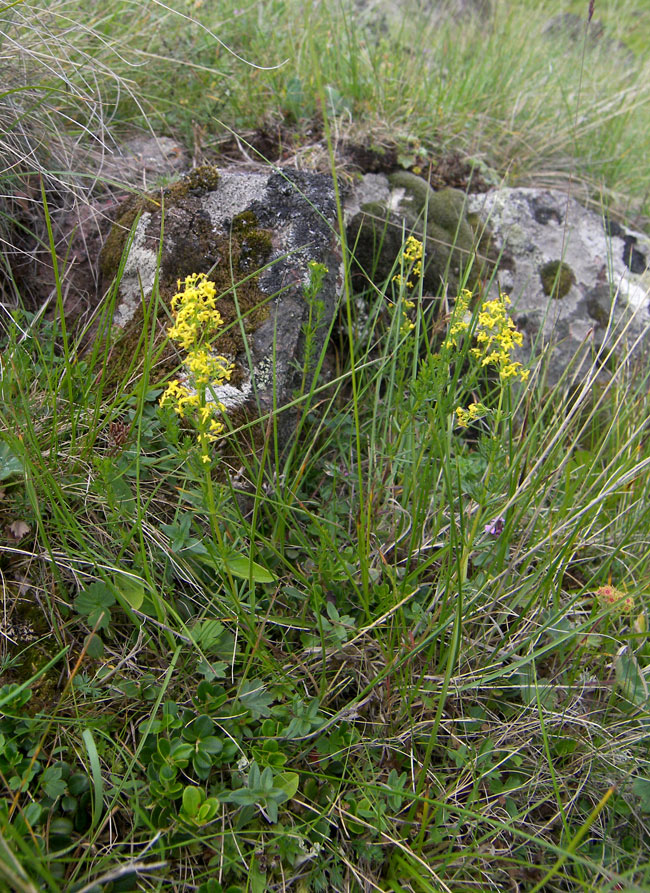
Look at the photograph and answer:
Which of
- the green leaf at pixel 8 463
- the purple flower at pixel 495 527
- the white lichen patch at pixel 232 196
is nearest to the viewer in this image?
the green leaf at pixel 8 463

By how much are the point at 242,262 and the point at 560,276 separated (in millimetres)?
1796

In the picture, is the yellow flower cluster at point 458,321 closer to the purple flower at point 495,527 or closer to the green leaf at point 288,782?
the purple flower at point 495,527

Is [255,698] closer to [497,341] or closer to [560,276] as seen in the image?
[497,341]

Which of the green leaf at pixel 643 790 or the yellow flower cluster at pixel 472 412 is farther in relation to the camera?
the yellow flower cluster at pixel 472 412

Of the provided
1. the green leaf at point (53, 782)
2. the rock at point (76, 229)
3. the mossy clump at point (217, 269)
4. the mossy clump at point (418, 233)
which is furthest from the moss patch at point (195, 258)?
the green leaf at point (53, 782)

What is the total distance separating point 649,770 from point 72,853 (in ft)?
5.09

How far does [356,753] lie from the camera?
5.40 feet

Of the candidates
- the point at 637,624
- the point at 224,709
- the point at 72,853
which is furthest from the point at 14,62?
the point at 637,624

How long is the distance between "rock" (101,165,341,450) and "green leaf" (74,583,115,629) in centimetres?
75

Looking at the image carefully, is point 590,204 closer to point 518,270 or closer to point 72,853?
point 518,270

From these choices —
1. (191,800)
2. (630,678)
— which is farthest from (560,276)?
(191,800)

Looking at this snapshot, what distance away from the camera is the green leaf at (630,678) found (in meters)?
1.77

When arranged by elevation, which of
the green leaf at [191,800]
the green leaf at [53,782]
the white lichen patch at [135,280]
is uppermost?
the white lichen patch at [135,280]

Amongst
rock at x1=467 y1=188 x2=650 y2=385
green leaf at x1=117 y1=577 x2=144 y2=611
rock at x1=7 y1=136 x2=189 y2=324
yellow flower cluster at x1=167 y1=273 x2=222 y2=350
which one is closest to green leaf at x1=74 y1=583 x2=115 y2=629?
green leaf at x1=117 y1=577 x2=144 y2=611
